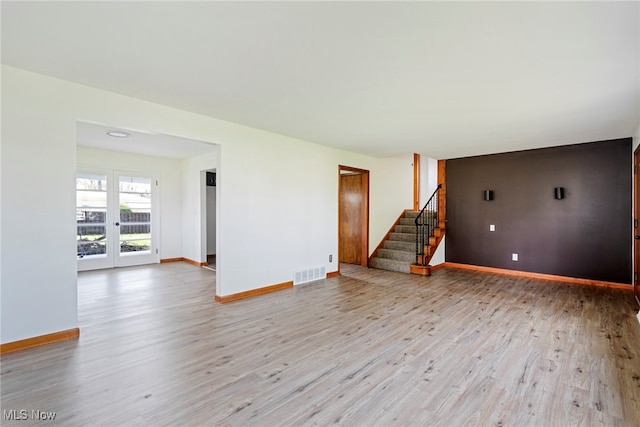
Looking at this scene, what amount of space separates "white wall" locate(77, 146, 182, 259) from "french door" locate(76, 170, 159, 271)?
146 millimetres

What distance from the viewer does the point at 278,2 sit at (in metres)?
1.72

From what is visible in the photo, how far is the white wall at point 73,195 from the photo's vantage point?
268 cm

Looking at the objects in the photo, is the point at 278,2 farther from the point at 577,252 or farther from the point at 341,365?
the point at 577,252

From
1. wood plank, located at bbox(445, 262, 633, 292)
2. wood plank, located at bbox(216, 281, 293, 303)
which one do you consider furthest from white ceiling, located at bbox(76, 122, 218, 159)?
wood plank, located at bbox(445, 262, 633, 292)

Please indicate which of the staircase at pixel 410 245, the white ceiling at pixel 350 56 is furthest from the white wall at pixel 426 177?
the white ceiling at pixel 350 56

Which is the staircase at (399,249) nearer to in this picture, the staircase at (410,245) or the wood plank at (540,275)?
the staircase at (410,245)

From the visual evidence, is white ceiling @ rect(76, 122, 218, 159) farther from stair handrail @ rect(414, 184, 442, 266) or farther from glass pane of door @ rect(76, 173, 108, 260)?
stair handrail @ rect(414, 184, 442, 266)

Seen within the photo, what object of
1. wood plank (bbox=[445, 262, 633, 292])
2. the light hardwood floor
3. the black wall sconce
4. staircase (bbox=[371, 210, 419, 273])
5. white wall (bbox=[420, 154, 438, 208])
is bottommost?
the light hardwood floor

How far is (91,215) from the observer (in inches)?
239

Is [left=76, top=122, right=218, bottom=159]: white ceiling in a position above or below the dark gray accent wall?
above

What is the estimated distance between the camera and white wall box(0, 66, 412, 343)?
8.79ft

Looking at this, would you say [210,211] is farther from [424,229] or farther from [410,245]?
[424,229]

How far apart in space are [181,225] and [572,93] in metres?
7.50

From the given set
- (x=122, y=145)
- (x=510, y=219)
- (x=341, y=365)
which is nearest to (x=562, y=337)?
(x=341, y=365)
